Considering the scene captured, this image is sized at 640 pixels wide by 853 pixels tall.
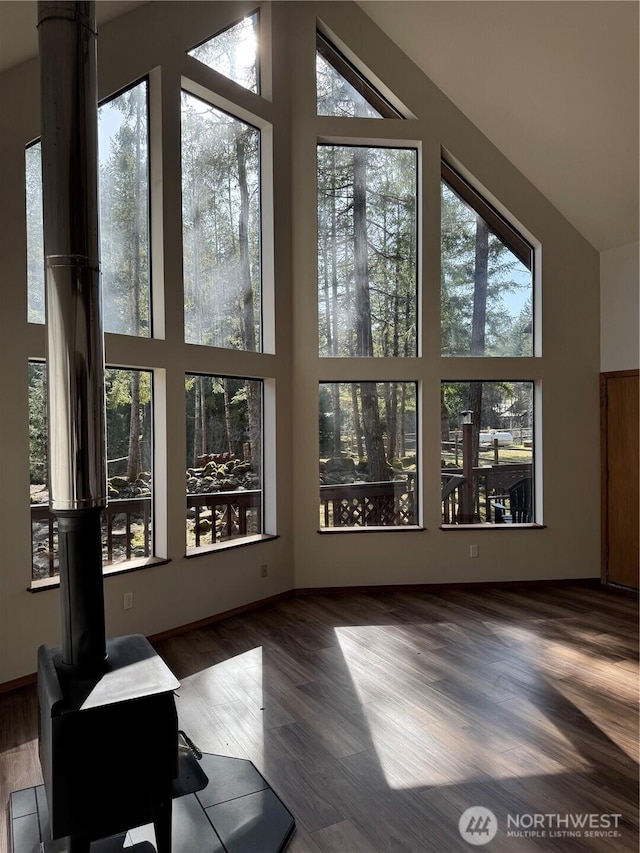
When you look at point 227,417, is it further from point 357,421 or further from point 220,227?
point 220,227

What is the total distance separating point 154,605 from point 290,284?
116 inches

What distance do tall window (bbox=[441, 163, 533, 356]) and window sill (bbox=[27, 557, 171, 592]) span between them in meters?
3.25

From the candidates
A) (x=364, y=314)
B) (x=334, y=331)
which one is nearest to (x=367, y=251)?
(x=364, y=314)

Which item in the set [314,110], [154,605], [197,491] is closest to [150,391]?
[197,491]

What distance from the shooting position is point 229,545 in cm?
490

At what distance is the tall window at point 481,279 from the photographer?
226 inches

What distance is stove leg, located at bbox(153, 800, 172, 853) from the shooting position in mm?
2131

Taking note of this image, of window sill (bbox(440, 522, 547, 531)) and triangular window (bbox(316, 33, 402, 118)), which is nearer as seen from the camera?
triangular window (bbox(316, 33, 402, 118))

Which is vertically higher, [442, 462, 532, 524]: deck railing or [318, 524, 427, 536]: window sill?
[442, 462, 532, 524]: deck railing

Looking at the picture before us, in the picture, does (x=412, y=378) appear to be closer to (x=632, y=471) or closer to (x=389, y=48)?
(x=632, y=471)

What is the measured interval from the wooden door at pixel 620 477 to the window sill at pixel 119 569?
164 inches

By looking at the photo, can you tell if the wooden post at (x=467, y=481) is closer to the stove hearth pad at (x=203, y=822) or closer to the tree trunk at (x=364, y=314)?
the tree trunk at (x=364, y=314)

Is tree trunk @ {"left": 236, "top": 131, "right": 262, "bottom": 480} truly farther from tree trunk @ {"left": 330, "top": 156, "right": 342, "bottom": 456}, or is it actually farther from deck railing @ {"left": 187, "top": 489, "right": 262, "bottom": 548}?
tree trunk @ {"left": 330, "top": 156, "right": 342, "bottom": 456}

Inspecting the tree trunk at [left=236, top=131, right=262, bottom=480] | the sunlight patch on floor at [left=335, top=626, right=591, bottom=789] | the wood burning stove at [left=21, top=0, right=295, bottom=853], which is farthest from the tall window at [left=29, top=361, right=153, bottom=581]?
the wood burning stove at [left=21, top=0, right=295, bottom=853]
